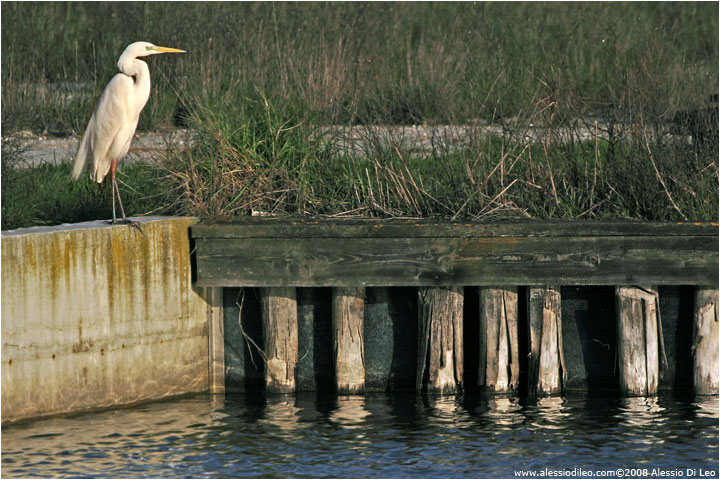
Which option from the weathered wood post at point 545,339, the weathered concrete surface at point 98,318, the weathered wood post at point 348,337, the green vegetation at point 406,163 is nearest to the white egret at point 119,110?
the green vegetation at point 406,163

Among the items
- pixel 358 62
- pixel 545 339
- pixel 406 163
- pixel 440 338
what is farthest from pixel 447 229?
pixel 358 62

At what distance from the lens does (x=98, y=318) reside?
707 cm

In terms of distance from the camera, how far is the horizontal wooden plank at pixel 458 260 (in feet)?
23.9

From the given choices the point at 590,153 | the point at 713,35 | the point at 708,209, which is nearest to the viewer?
the point at 708,209

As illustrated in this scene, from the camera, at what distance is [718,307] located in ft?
24.3

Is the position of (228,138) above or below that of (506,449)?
above

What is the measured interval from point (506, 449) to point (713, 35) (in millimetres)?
13010

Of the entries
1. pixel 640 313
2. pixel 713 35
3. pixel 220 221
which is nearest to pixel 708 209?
pixel 640 313

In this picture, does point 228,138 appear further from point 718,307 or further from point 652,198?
point 718,307

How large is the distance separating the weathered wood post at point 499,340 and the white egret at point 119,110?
2688 mm

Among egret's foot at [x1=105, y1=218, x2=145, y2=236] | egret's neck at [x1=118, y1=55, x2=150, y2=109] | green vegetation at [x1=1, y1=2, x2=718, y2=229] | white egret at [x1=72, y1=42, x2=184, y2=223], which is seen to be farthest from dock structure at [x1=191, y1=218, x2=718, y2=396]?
egret's neck at [x1=118, y1=55, x2=150, y2=109]

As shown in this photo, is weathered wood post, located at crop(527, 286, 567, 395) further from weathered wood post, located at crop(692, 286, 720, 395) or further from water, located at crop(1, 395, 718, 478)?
weathered wood post, located at crop(692, 286, 720, 395)

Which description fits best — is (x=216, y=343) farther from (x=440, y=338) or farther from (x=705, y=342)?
(x=705, y=342)

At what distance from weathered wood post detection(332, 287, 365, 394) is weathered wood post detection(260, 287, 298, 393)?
290 millimetres
